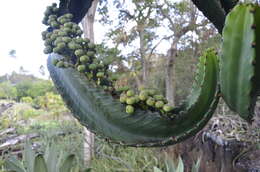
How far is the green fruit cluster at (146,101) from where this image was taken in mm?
520

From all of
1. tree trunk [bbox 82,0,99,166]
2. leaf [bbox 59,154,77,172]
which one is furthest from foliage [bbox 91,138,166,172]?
leaf [bbox 59,154,77,172]

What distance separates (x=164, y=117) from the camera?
0.54 metres

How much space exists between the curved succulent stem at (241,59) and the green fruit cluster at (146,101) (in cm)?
12

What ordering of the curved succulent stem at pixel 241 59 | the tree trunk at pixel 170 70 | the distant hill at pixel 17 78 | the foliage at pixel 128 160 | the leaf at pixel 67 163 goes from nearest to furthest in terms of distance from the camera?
the curved succulent stem at pixel 241 59
the leaf at pixel 67 163
the foliage at pixel 128 160
the tree trunk at pixel 170 70
the distant hill at pixel 17 78

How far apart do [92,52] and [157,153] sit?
238 cm

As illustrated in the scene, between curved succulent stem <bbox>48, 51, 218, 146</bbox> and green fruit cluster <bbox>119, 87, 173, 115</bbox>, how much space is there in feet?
0.05

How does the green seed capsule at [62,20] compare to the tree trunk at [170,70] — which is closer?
the green seed capsule at [62,20]

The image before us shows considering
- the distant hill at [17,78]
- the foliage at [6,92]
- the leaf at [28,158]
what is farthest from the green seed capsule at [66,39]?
the distant hill at [17,78]

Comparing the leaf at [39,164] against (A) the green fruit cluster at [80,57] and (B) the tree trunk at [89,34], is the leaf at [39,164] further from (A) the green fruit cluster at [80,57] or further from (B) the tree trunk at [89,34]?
(B) the tree trunk at [89,34]

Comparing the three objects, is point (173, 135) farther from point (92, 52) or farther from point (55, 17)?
point (55, 17)

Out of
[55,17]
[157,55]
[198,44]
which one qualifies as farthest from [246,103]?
[157,55]

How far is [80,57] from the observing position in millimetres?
602

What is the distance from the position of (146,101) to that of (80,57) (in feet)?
0.65

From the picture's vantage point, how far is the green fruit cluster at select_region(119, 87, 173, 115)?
52cm
